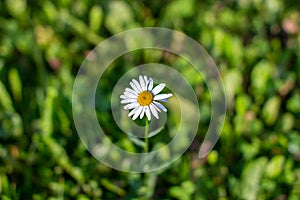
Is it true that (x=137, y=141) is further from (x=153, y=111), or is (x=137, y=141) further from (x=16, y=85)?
(x=16, y=85)

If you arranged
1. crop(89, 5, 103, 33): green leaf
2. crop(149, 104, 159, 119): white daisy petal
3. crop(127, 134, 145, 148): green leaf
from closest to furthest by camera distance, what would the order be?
crop(149, 104, 159, 119): white daisy petal, crop(127, 134, 145, 148): green leaf, crop(89, 5, 103, 33): green leaf

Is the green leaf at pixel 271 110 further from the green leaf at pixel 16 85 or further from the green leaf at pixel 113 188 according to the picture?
the green leaf at pixel 16 85

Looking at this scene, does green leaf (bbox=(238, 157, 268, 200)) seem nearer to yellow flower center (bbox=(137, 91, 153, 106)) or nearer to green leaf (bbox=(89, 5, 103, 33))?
yellow flower center (bbox=(137, 91, 153, 106))

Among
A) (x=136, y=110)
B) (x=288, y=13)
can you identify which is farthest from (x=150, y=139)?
(x=288, y=13)

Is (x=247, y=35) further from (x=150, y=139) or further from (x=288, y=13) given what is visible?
(x=150, y=139)

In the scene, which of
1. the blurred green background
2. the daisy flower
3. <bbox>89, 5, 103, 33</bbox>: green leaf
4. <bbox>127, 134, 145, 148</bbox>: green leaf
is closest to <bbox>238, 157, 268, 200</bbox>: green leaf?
the blurred green background

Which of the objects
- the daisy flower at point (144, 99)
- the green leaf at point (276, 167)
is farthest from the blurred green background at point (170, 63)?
the daisy flower at point (144, 99)
